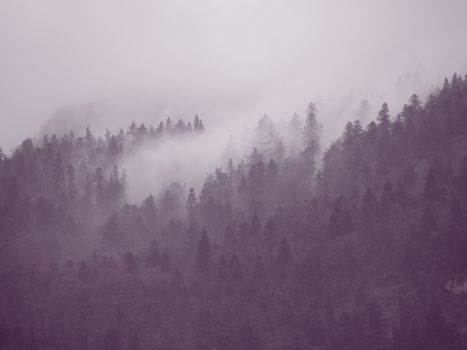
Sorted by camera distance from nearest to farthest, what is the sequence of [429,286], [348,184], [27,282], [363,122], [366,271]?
1. [429,286]
2. [366,271]
3. [27,282]
4. [348,184]
5. [363,122]

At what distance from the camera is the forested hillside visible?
279 feet

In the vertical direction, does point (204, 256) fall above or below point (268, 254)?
above

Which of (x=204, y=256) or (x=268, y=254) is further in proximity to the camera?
(x=204, y=256)

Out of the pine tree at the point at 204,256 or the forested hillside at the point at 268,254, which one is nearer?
the forested hillside at the point at 268,254

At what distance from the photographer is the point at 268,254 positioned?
326 ft

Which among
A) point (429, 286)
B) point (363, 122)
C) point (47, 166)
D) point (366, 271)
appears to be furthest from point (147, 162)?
point (429, 286)

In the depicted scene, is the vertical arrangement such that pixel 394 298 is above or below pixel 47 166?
below

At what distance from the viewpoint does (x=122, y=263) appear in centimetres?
10581

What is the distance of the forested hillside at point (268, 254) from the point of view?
8519 cm

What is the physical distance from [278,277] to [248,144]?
66.2m

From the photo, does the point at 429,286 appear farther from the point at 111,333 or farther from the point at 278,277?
the point at 111,333

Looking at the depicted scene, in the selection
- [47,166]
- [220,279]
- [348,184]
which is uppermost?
[47,166]

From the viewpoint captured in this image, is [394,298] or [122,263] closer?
[394,298]

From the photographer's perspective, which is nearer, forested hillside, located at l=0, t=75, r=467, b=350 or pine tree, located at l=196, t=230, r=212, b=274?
forested hillside, located at l=0, t=75, r=467, b=350
